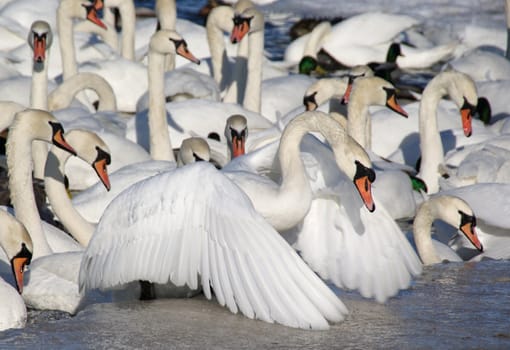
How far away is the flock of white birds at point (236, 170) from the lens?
242 inches

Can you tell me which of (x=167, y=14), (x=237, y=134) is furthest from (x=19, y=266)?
(x=167, y=14)

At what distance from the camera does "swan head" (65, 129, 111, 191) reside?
8820mm

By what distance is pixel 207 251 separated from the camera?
605 cm

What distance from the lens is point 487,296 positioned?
274 inches

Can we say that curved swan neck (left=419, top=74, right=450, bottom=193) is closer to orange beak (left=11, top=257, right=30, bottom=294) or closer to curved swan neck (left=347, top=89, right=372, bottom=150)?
curved swan neck (left=347, top=89, right=372, bottom=150)

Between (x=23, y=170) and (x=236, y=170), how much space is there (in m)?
1.75

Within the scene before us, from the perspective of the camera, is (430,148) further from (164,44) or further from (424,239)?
(424,239)

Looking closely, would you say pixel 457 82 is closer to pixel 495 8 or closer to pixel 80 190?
pixel 80 190

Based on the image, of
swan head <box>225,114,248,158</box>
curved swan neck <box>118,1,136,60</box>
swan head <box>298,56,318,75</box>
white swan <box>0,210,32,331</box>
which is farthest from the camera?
swan head <box>298,56,318,75</box>

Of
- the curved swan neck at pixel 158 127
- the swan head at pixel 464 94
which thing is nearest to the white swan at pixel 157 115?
the curved swan neck at pixel 158 127

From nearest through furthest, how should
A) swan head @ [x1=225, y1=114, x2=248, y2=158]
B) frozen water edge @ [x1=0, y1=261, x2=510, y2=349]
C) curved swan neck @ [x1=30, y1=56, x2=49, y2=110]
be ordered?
frozen water edge @ [x1=0, y1=261, x2=510, y2=349] < swan head @ [x1=225, y1=114, x2=248, y2=158] < curved swan neck @ [x1=30, y1=56, x2=49, y2=110]

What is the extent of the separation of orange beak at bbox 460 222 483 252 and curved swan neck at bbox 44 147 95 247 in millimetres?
2369

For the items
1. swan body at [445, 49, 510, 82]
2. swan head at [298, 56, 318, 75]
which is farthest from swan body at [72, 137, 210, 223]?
swan head at [298, 56, 318, 75]

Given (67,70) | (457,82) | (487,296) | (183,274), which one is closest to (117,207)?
(183,274)
